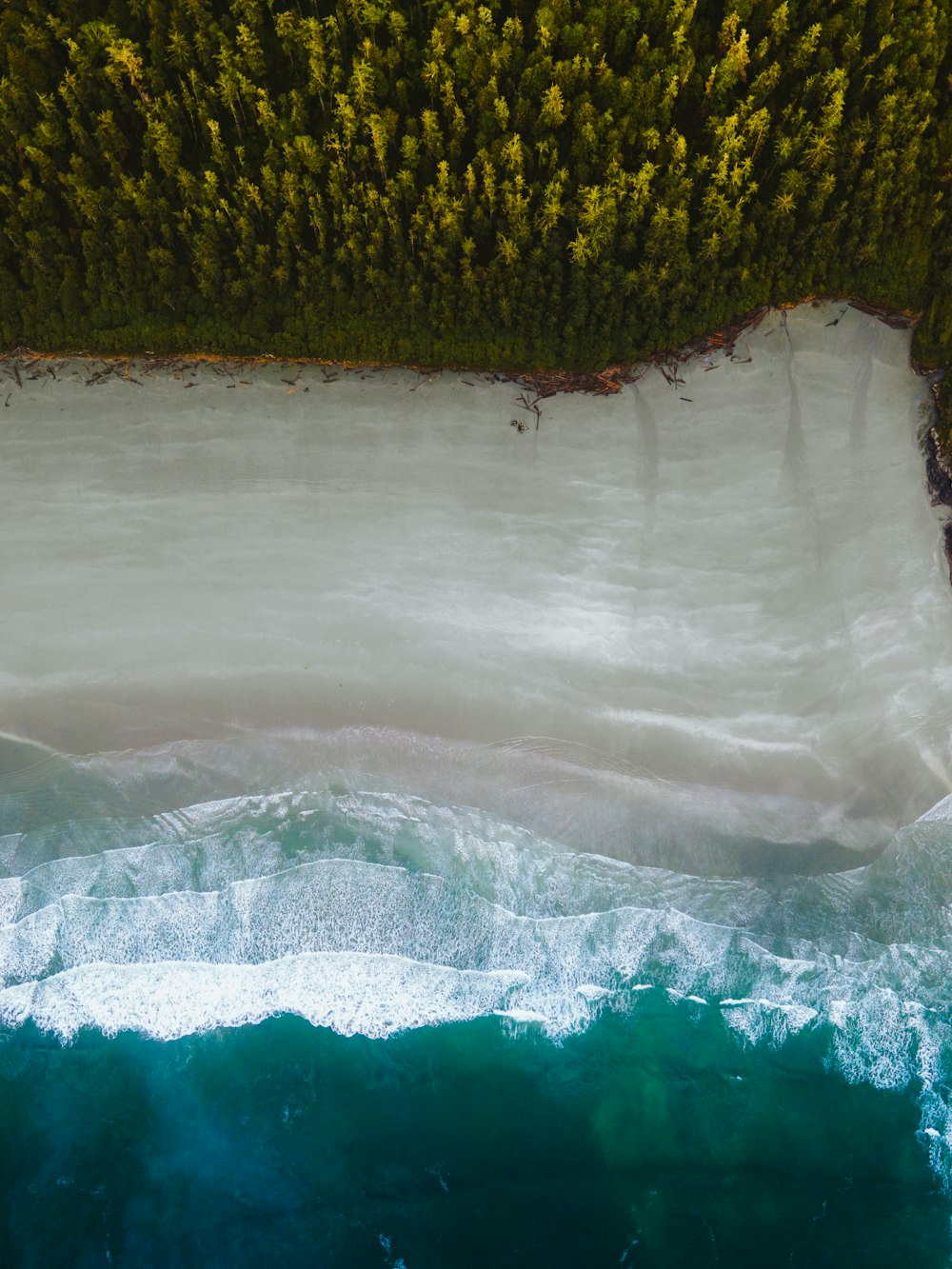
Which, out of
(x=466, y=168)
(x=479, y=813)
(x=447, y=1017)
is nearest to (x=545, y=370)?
(x=466, y=168)

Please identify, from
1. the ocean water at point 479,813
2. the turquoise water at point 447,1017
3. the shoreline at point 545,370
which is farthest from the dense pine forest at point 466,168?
the turquoise water at point 447,1017

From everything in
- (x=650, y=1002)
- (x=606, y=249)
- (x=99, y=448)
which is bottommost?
(x=650, y=1002)

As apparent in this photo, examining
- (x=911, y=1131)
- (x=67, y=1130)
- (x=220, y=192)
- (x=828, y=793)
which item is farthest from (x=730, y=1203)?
(x=220, y=192)

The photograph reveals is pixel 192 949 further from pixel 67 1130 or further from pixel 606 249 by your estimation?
pixel 606 249

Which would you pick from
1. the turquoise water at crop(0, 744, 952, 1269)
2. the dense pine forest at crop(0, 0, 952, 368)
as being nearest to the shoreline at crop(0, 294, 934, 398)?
the dense pine forest at crop(0, 0, 952, 368)

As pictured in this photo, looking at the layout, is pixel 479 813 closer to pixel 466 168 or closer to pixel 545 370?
pixel 545 370

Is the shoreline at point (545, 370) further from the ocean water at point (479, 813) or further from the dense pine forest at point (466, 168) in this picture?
the dense pine forest at point (466, 168)

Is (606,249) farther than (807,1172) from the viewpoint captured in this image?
No
